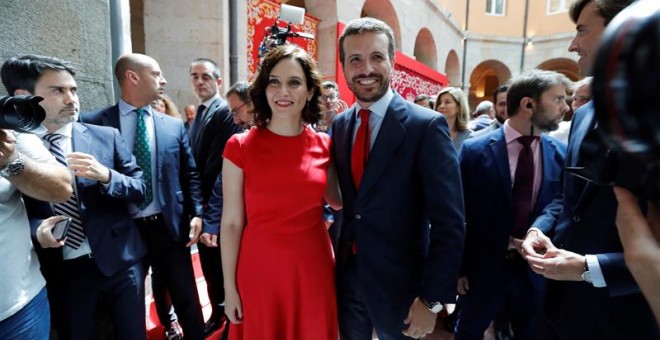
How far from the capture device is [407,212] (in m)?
1.45

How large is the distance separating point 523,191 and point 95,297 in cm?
250

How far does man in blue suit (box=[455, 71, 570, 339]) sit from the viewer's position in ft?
6.54

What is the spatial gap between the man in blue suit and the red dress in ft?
3.20

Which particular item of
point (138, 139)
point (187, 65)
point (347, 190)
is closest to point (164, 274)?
point (138, 139)

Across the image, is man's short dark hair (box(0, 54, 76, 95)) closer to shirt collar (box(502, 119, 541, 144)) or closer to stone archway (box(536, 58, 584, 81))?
shirt collar (box(502, 119, 541, 144))

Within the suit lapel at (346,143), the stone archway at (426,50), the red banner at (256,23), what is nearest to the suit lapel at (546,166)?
the suit lapel at (346,143)

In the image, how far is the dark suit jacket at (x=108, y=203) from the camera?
1747 mm

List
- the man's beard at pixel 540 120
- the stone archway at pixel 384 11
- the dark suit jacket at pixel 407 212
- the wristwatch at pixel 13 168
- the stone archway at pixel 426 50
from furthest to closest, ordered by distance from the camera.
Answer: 1. the stone archway at pixel 426 50
2. the stone archway at pixel 384 11
3. the man's beard at pixel 540 120
4. the dark suit jacket at pixel 407 212
5. the wristwatch at pixel 13 168

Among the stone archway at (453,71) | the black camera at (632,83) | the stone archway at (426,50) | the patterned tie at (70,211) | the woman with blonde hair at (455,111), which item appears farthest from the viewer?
the stone archway at (453,71)

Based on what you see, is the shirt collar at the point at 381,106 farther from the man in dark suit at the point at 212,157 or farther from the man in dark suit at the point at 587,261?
the man in dark suit at the point at 212,157

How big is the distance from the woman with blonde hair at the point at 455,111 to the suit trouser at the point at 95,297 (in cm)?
325

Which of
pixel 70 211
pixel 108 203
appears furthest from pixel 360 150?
pixel 70 211

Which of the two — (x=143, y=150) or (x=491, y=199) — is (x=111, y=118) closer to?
(x=143, y=150)

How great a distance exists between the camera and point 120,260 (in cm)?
185
